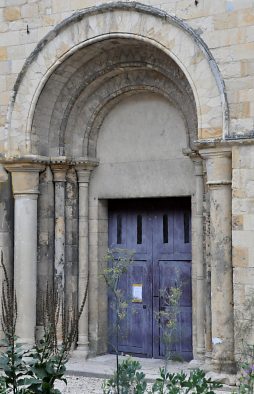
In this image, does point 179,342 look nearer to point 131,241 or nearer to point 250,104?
point 131,241

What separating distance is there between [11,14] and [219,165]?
3505 mm

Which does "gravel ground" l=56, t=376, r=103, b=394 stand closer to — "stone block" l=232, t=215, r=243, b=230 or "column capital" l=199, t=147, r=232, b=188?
"stone block" l=232, t=215, r=243, b=230

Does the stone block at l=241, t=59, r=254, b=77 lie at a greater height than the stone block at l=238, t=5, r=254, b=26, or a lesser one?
lesser

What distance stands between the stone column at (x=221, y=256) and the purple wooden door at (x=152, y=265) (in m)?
1.21

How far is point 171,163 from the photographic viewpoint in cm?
848

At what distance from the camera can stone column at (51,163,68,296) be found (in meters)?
8.66

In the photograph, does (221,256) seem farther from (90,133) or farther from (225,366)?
(90,133)

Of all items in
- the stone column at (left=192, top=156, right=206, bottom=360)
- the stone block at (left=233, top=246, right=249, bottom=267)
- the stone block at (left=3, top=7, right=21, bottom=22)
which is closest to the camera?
the stone block at (left=233, top=246, right=249, bottom=267)

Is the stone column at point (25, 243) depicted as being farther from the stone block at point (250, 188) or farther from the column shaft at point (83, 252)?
the stone block at point (250, 188)

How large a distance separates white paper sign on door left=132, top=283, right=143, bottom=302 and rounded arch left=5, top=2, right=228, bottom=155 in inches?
89.3

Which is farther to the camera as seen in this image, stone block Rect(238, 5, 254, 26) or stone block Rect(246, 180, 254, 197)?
stone block Rect(238, 5, 254, 26)

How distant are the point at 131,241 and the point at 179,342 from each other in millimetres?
1471

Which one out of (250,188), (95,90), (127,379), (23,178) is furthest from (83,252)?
(127,379)

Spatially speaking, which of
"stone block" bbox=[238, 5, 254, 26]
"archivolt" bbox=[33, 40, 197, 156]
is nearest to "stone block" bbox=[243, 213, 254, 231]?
"archivolt" bbox=[33, 40, 197, 156]
